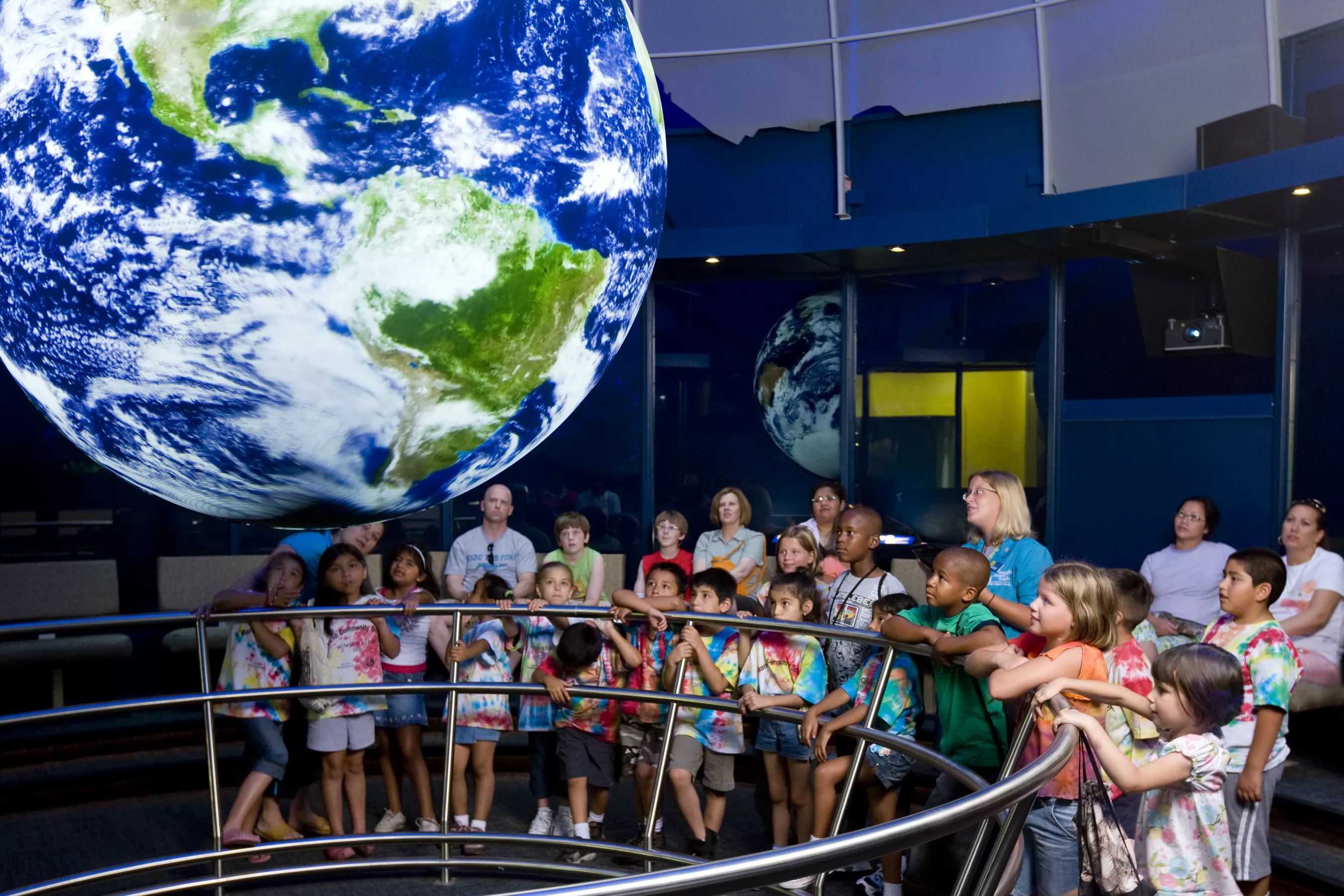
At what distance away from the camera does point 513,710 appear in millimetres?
7031

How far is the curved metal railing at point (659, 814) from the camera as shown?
1.22 metres

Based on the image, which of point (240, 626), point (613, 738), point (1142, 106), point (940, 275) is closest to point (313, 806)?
point (240, 626)

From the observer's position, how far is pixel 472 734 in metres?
5.61

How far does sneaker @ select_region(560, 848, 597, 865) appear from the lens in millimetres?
5016

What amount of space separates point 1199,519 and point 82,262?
6081 millimetres

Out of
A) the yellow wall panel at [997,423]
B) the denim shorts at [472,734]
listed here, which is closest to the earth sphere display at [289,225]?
the denim shorts at [472,734]

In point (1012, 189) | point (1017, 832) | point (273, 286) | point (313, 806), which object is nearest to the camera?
point (273, 286)

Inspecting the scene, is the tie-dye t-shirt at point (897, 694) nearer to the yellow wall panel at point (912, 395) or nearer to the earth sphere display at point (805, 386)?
the yellow wall panel at point (912, 395)

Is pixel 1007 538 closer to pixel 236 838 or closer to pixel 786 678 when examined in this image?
pixel 786 678

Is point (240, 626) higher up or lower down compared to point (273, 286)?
lower down

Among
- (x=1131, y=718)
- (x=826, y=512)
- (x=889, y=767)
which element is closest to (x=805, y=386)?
(x=826, y=512)

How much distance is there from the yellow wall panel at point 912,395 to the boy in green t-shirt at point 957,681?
4.81 m

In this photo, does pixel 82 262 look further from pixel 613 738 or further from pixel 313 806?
pixel 313 806

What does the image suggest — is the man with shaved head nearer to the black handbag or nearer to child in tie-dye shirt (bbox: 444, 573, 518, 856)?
child in tie-dye shirt (bbox: 444, 573, 518, 856)
